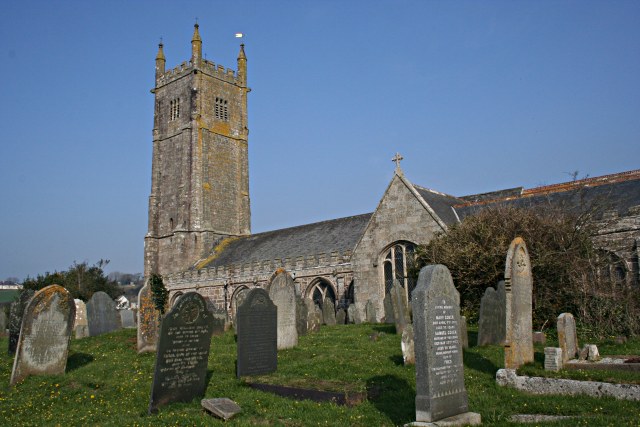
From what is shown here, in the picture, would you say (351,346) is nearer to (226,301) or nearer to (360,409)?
(360,409)

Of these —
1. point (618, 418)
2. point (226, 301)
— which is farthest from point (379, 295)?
point (618, 418)

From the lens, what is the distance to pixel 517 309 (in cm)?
942

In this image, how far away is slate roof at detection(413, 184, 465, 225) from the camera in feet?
73.5

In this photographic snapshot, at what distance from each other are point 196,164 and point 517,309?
3499cm

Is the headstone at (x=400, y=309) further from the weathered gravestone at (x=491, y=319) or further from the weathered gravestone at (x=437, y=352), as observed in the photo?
the weathered gravestone at (x=437, y=352)

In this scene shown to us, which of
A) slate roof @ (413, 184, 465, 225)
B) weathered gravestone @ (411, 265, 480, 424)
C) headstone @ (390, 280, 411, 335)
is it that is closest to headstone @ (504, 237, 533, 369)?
weathered gravestone @ (411, 265, 480, 424)

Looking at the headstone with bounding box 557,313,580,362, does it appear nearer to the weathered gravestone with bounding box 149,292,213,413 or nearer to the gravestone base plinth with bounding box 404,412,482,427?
the gravestone base plinth with bounding box 404,412,482,427

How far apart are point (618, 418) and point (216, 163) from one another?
129 ft

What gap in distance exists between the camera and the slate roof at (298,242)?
3134 cm

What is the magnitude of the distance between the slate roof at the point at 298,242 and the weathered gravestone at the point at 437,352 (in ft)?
70.0

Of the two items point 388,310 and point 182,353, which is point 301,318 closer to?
point 388,310

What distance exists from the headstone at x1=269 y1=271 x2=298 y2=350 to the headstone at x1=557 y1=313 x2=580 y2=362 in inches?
250

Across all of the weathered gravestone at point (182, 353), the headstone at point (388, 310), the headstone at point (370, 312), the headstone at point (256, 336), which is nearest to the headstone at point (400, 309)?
the headstone at point (388, 310)

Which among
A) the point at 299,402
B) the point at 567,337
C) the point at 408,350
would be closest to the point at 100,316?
the point at 408,350
